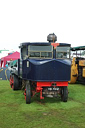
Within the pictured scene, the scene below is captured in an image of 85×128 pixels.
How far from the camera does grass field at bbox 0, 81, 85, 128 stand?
5.48 metres

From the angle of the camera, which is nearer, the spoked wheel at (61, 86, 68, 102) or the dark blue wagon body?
the dark blue wagon body

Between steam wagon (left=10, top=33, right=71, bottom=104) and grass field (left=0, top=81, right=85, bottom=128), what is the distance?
44 centimetres

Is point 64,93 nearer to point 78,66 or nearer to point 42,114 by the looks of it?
point 42,114

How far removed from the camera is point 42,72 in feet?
25.2

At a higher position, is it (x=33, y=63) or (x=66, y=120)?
(x=33, y=63)

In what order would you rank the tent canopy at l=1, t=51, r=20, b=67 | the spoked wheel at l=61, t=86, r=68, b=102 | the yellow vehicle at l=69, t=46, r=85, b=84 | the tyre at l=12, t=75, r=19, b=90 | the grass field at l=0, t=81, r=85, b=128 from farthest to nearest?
the tent canopy at l=1, t=51, r=20, b=67 < the yellow vehicle at l=69, t=46, r=85, b=84 < the tyre at l=12, t=75, r=19, b=90 < the spoked wheel at l=61, t=86, r=68, b=102 < the grass field at l=0, t=81, r=85, b=128

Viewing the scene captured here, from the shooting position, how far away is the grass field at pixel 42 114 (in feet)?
18.0

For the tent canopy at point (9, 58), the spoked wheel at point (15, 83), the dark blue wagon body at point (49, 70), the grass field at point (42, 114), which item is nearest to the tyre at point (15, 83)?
the spoked wheel at point (15, 83)

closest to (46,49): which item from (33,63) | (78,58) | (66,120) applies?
(33,63)

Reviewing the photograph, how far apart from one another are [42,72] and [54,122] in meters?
2.42

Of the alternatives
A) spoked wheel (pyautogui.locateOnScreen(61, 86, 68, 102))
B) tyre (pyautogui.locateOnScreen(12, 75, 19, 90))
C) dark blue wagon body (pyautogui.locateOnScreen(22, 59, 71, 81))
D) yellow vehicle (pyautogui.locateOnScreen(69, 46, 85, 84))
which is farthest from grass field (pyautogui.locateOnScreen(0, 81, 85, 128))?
yellow vehicle (pyautogui.locateOnScreen(69, 46, 85, 84))

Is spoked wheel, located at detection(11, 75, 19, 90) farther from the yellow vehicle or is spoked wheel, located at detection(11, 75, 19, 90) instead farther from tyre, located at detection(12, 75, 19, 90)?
the yellow vehicle

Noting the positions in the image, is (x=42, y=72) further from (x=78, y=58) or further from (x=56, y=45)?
(x=78, y=58)

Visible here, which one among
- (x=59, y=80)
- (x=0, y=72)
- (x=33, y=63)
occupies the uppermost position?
(x=33, y=63)
